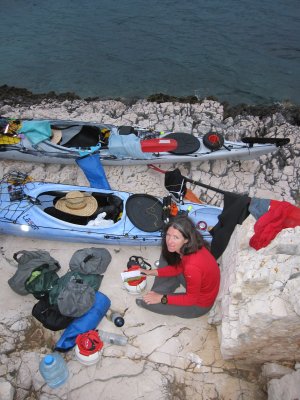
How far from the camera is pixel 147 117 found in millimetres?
9234

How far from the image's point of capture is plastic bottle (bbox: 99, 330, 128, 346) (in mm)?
5066

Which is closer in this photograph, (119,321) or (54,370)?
(54,370)

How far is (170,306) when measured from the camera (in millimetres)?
5152

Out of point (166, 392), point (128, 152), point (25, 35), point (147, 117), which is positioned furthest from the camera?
point (25, 35)

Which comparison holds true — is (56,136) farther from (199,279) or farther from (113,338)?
(199,279)

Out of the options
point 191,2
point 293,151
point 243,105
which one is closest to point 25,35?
point 191,2

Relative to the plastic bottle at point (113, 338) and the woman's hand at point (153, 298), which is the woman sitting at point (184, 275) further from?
the plastic bottle at point (113, 338)

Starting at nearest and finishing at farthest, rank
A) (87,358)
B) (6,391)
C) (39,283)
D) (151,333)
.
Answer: (6,391) < (87,358) < (151,333) < (39,283)

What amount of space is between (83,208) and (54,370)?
2.62 meters

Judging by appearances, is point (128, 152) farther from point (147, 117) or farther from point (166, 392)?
point (166, 392)

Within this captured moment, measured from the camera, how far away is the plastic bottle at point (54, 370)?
14.4ft

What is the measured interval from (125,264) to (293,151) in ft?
15.3

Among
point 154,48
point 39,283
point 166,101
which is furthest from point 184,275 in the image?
point 154,48

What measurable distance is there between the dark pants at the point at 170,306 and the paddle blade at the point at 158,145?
233cm
